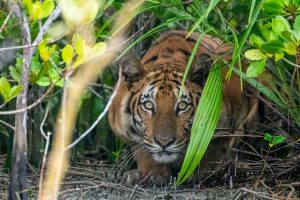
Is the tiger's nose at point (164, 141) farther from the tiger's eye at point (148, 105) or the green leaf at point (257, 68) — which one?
the green leaf at point (257, 68)

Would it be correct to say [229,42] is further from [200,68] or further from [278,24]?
[200,68]

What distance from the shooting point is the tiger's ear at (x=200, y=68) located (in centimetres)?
491

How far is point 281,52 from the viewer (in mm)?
3816

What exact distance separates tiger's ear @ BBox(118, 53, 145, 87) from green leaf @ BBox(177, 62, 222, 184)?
34.3 inches

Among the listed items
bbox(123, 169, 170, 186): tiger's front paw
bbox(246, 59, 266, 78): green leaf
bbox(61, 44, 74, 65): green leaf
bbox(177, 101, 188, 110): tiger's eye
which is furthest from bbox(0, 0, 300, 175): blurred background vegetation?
bbox(177, 101, 188, 110): tiger's eye

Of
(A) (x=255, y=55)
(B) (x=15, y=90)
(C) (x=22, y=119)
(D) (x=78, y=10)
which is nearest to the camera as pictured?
(D) (x=78, y=10)

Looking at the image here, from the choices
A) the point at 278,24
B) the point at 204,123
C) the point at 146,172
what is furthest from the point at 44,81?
the point at 146,172

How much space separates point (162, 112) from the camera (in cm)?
497

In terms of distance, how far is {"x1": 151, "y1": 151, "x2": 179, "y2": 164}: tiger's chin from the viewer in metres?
4.98

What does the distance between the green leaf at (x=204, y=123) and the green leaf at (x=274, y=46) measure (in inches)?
21.3

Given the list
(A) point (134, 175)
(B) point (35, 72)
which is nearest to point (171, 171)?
(A) point (134, 175)

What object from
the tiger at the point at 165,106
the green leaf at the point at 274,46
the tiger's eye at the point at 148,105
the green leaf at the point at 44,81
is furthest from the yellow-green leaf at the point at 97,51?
the tiger's eye at the point at 148,105

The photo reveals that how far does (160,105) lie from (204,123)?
0.78 m

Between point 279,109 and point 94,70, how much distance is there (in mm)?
1118
